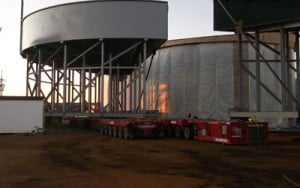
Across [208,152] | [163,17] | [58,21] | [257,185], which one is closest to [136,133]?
[208,152]

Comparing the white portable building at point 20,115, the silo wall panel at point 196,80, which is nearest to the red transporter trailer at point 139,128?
the white portable building at point 20,115

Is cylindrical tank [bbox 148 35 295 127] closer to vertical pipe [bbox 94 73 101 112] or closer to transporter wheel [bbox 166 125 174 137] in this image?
vertical pipe [bbox 94 73 101 112]

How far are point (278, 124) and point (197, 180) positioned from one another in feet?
124

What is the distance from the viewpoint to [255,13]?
114ft

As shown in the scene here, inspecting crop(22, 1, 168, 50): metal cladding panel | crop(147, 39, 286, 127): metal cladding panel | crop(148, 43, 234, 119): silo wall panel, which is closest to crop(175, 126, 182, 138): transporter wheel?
crop(22, 1, 168, 50): metal cladding panel

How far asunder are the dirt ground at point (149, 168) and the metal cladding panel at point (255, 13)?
1307 cm

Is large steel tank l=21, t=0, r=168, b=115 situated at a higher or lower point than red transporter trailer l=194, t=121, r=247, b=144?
higher

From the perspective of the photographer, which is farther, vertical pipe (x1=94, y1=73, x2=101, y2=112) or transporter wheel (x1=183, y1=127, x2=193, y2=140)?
vertical pipe (x1=94, y1=73, x2=101, y2=112)

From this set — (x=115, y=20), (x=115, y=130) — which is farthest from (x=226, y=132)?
(x=115, y=20)

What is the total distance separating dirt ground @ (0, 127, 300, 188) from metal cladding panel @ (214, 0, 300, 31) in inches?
514

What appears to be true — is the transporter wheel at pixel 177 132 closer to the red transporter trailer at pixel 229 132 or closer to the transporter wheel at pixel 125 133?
the red transporter trailer at pixel 229 132

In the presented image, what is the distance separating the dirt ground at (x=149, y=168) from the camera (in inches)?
523

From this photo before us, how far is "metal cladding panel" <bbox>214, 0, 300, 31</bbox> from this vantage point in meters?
32.2

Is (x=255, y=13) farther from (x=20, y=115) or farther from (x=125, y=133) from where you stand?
(x=20, y=115)
